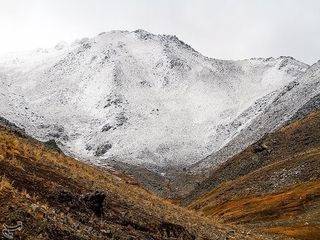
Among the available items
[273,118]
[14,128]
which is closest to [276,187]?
[14,128]

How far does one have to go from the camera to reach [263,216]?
77625 mm

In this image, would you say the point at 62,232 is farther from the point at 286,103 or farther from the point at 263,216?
the point at 286,103

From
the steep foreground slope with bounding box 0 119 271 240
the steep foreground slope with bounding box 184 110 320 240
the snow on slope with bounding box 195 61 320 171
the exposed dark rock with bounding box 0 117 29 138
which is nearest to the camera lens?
the steep foreground slope with bounding box 0 119 271 240

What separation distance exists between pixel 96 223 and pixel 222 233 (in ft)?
54.6

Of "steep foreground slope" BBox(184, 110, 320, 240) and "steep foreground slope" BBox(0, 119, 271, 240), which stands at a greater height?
"steep foreground slope" BBox(184, 110, 320, 240)

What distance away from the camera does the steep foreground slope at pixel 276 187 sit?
67.3 metres

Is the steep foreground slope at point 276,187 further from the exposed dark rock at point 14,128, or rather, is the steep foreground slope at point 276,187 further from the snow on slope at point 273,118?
the exposed dark rock at point 14,128

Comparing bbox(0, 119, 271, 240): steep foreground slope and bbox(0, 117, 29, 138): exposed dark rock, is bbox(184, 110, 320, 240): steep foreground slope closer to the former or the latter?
bbox(0, 119, 271, 240): steep foreground slope

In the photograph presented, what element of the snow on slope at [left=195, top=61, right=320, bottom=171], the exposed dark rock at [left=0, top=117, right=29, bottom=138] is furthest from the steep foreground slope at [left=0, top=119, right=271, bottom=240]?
the snow on slope at [left=195, top=61, right=320, bottom=171]

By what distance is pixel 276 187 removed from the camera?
3757 inches

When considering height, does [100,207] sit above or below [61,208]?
above

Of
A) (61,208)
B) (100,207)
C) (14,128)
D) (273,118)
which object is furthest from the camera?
(273,118)

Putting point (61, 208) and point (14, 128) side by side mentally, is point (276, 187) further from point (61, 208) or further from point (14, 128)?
point (61, 208)

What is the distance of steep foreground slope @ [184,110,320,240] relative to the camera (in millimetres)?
67312
